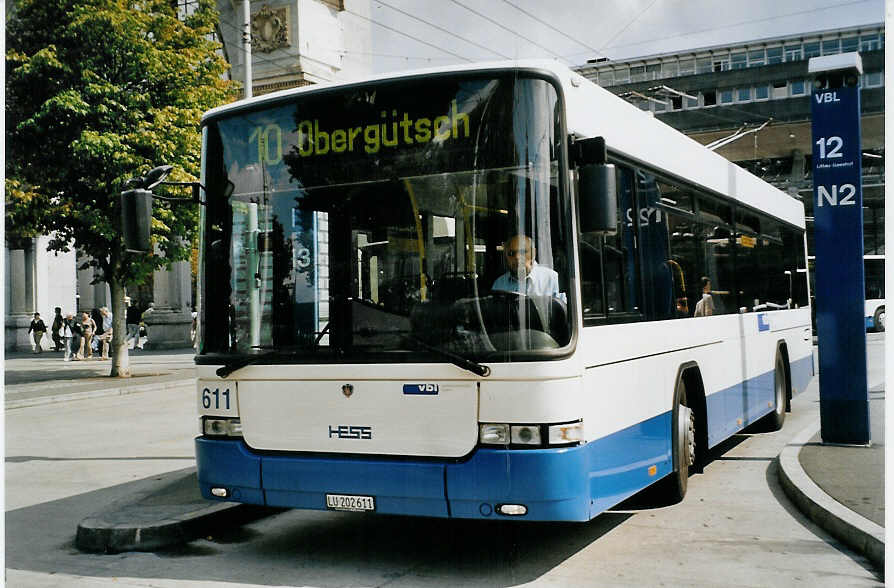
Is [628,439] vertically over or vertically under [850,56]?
under

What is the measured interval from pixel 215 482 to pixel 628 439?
8.62ft

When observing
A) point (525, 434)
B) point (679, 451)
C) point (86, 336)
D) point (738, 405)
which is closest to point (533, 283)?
point (525, 434)

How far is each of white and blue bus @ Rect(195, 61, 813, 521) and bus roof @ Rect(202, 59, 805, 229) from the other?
0.09 ft

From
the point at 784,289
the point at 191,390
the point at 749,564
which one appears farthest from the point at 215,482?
the point at 191,390

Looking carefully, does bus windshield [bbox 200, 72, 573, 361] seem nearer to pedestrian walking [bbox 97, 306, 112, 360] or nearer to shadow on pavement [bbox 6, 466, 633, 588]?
shadow on pavement [bbox 6, 466, 633, 588]

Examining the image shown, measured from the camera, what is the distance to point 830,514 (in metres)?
6.57

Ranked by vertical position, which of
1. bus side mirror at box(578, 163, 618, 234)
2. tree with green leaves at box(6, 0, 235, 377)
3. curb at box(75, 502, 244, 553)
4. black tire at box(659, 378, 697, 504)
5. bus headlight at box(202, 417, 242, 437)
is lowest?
curb at box(75, 502, 244, 553)

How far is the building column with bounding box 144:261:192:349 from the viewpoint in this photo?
126 feet

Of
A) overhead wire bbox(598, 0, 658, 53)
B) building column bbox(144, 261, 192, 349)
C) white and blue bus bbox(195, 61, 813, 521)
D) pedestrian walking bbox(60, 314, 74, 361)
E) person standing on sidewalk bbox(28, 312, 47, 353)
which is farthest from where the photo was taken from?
building column bbox(144, 261, 192, 349)

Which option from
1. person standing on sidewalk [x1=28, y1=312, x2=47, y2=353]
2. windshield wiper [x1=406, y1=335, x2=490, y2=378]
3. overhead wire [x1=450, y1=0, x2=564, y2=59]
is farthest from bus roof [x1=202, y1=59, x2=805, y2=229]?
person standing on sidewalk [x1=28, y1=312, x2=47, y2=353]

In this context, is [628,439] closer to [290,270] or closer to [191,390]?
[290,270]

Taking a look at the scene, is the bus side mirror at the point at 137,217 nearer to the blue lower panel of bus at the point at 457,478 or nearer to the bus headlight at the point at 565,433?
the blue lower panel of bus at the point at 457,478

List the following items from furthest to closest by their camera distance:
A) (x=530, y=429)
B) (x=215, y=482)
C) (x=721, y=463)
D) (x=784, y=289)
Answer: (x=784, y=289), (x=721, y=463), (x=215, y=482), (x=530, y=429)

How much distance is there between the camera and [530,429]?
535cm
